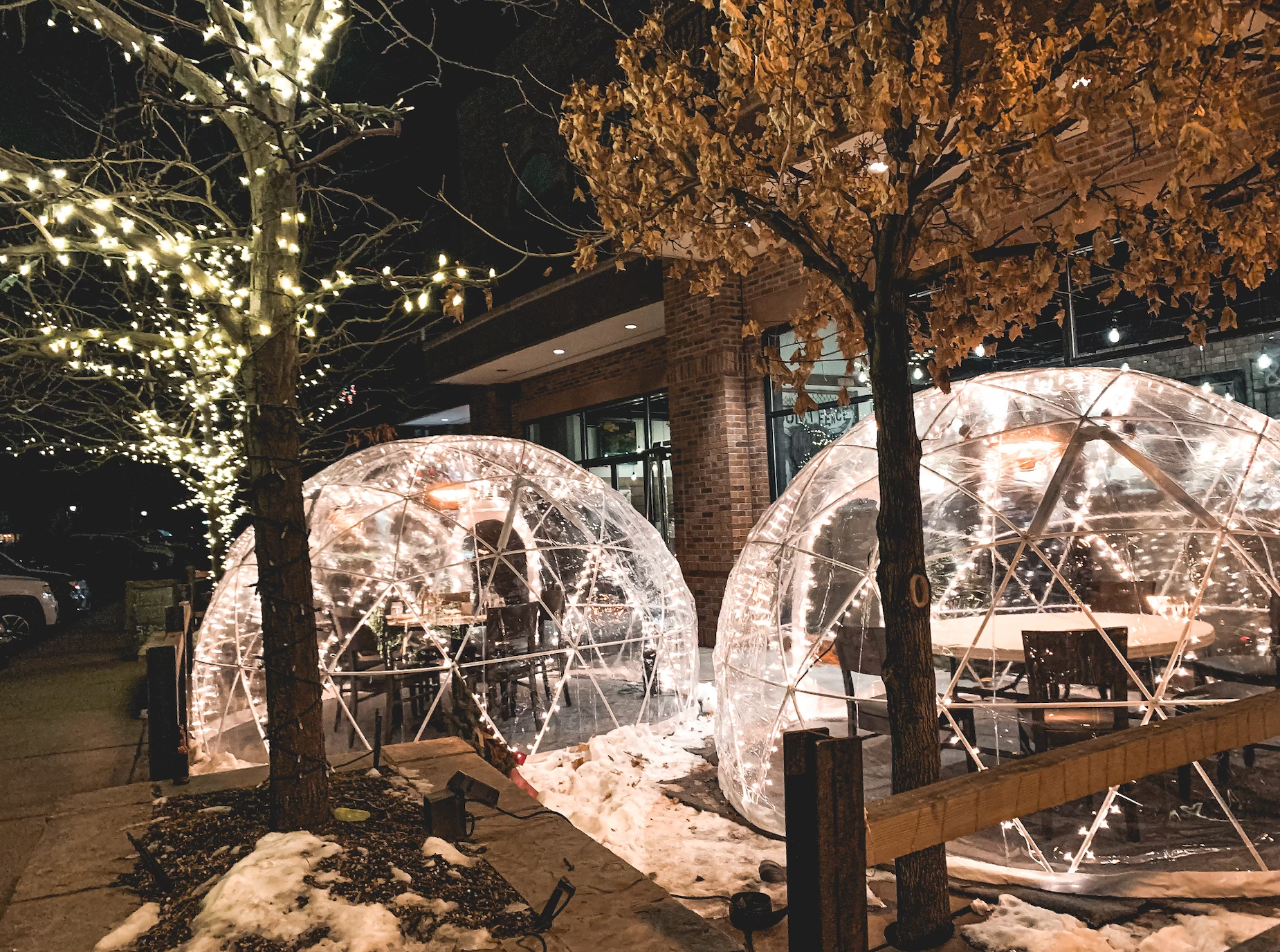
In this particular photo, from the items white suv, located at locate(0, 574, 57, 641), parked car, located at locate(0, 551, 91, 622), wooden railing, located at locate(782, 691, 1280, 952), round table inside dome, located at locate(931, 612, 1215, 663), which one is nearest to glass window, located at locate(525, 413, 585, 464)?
white suv, located at locate(0, 574, 57, 641)

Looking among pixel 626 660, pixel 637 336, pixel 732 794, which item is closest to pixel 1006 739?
pixel 732 794

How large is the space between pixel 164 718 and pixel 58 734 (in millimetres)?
4733

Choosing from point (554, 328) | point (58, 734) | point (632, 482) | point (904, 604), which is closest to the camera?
point (904, 604)

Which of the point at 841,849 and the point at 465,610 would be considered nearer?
the point at 841,849

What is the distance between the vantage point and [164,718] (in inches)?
177

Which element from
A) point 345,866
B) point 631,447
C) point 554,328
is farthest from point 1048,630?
point 631,447

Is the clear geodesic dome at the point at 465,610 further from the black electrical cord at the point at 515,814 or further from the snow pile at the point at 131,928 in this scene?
the snow pile at the point at 131,928

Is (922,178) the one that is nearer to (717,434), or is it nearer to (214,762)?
(214,762)

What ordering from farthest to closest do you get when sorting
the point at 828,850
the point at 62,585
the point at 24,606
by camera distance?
the point at 62,585, the point at 24,606, the point at 828,850

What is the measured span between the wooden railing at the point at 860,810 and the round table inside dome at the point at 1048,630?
264cm

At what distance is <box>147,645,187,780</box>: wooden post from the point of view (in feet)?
14.6

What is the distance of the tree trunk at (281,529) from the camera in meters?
3.78

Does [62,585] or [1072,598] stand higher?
[62,585]

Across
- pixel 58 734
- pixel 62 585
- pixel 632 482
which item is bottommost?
pixel 58 734
